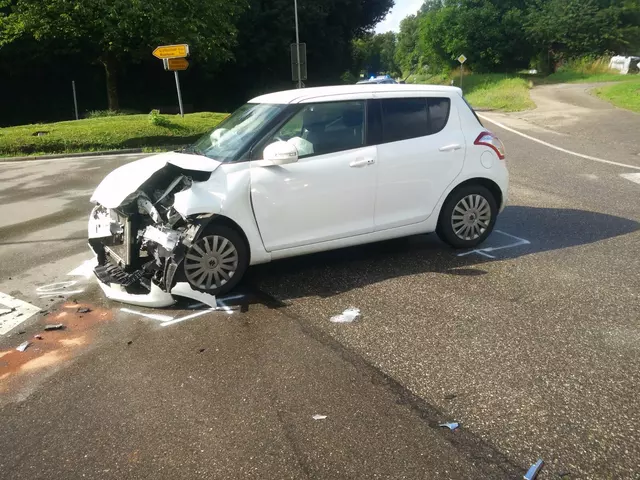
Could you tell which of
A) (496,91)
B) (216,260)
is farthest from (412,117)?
(496,91)

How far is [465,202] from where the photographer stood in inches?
233

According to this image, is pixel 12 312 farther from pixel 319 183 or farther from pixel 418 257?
pixel 418 257

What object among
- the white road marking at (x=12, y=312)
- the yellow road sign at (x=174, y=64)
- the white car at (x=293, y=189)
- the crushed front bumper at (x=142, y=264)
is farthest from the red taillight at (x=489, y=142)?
the yellow road sign at (x=174, y=64)

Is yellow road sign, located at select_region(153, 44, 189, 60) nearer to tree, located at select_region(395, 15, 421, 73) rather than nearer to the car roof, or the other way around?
the car roof

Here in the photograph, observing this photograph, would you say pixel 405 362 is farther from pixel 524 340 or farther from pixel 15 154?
pixel 15 154

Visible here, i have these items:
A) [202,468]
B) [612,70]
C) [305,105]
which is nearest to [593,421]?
[202,468]

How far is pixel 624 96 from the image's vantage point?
27.0 metres

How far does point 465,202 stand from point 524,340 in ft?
→ 7.36

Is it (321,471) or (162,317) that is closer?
(321,471)

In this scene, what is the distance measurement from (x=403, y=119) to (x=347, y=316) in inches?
88.3

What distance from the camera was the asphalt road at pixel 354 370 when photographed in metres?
2.84

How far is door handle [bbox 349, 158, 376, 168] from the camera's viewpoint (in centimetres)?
523

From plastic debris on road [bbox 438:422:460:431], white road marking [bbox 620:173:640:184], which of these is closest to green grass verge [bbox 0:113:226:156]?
white road marking [bbox 620:173:640:184]

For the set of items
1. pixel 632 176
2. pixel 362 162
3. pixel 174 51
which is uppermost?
pixel 174 51
